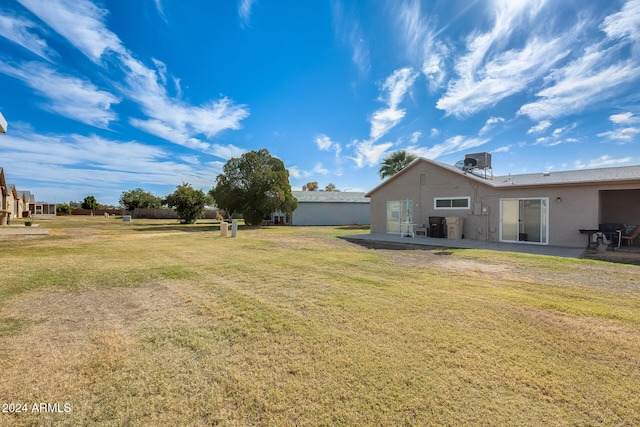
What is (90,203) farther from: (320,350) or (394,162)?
(320,350)

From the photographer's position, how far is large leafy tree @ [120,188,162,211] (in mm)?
47469

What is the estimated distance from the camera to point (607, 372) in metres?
2.51

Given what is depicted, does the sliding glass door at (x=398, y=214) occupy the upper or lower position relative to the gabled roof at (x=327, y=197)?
lower

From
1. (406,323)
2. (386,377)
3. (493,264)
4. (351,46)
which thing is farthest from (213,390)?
(351,46)

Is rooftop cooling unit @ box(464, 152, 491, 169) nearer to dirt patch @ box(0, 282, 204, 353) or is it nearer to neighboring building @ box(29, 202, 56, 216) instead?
dirt patch @ box(0, 282, 204, 353)

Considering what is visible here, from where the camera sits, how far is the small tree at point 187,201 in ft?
92.8

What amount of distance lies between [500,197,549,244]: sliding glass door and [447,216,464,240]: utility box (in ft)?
5.82

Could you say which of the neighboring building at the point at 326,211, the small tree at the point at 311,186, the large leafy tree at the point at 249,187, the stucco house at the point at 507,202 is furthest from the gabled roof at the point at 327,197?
the small tree at the point at 311,186

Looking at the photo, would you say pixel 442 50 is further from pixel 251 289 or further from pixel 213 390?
pixel 213 390

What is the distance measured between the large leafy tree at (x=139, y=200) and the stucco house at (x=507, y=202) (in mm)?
46866

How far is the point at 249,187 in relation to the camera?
2566 cm

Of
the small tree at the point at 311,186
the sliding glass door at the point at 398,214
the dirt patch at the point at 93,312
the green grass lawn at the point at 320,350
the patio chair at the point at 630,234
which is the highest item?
the small tree at the point at 311,186

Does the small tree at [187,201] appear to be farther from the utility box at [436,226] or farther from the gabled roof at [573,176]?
the utility box at [436,226]

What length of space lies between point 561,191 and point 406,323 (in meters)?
12.4
